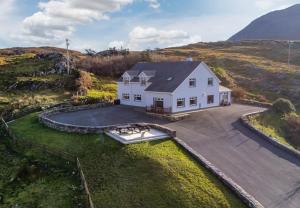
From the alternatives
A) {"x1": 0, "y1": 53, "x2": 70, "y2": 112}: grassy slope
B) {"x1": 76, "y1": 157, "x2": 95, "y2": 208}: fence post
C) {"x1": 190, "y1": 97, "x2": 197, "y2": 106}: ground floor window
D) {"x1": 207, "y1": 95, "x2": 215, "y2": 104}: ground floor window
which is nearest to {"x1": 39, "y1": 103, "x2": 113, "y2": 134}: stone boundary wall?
{"x1": 76, "y1": 157, "x2": 95, "y2": 208}: fence post

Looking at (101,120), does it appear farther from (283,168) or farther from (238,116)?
(283,168)

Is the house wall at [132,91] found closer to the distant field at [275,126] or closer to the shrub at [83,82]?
the shrub at [83,82]

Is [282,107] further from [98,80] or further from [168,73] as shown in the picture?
[98,80]

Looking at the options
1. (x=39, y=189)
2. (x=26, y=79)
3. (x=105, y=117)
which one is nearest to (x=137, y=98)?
(x=105, y=117)

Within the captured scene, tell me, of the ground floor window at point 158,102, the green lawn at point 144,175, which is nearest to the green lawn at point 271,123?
the ground floor window at point 158,102

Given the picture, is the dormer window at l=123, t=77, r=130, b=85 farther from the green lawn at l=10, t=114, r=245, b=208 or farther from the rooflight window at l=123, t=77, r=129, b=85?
the green lawn at l=10, t=114, r=245, b=208

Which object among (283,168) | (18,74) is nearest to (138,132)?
(283,168)

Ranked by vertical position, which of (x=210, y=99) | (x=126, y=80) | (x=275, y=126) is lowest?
(x=275, y=126)
